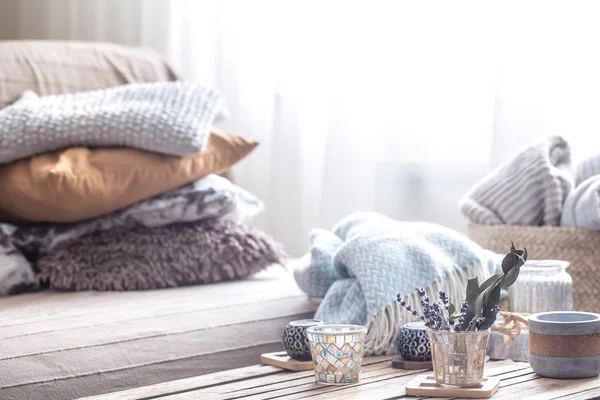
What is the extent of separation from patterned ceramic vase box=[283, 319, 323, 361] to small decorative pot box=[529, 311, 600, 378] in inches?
11.0

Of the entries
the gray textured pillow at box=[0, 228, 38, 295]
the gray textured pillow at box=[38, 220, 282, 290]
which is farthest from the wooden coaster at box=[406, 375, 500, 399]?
the gray textured pillow at box=[0, 228, 38, 295]

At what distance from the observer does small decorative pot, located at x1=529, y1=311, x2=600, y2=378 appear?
1.00 metres

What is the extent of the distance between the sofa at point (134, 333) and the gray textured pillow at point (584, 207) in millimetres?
455

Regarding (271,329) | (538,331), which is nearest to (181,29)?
(271,329)

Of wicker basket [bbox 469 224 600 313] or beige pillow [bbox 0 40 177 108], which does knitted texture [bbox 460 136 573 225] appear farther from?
beige pillow [bbox 0 40 177 108]

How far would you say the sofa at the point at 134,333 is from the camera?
114 centimetres

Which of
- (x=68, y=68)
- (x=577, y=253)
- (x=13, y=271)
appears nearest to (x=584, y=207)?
(x=577, y=253)

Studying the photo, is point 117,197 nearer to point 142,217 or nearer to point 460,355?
point 142,217

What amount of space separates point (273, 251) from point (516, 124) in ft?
1.92

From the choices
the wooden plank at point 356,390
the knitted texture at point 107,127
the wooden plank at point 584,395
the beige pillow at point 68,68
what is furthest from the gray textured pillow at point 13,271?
the wooden plank at point 584,395

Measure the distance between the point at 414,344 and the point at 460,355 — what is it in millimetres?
144

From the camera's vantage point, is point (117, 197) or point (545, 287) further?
point (117, 197)

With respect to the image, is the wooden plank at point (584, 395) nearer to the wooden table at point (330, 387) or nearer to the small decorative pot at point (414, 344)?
the wooden table at point (330, 387)

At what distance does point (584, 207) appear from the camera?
1.39 m
